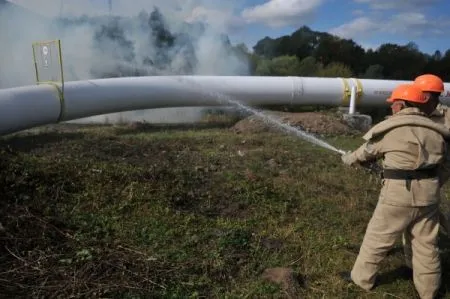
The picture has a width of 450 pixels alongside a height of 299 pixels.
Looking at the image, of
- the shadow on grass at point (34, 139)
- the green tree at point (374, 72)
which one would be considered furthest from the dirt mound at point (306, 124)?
the green tree at point (374, 72)

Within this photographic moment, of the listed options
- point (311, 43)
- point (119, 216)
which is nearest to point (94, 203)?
point (119, 216)

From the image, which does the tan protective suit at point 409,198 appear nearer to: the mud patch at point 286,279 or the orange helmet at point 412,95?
the orange helmet at point 412,95

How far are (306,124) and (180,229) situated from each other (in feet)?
21.5

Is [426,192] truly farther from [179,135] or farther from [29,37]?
[29,37]

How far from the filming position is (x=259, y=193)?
5055 millimetres

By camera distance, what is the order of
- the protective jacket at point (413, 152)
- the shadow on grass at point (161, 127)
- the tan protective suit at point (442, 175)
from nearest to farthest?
the protective jacket at point (413, 152) < the tan protective suit at point (442, 175) < the shadow on grass at point (161, 127)

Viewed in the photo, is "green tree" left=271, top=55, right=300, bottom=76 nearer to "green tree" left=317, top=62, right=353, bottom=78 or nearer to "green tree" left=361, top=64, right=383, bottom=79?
"green tree" left=317, top=62, right=353, bottom=78

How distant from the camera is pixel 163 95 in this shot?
10.2 metres

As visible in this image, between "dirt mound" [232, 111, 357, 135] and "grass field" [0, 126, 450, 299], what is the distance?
3.28 m

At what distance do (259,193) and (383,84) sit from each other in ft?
27.6

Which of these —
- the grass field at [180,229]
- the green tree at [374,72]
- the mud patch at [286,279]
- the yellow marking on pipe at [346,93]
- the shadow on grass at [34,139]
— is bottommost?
the mud patch at [286,279]

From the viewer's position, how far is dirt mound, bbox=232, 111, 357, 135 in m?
9.80

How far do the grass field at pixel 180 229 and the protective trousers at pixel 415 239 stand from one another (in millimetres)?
230

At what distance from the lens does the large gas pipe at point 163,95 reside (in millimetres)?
8039
